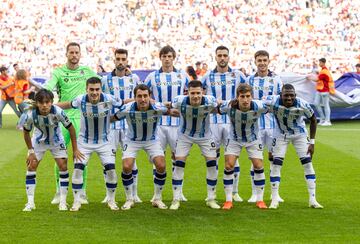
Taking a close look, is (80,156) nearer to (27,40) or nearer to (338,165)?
(338,165)

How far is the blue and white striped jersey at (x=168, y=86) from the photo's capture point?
11328 millimetres

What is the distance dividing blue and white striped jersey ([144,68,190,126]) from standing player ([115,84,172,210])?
645mm

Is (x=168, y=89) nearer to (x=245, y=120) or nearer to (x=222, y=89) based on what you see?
(x=222, y=89)

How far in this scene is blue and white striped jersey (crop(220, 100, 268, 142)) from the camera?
10.5m

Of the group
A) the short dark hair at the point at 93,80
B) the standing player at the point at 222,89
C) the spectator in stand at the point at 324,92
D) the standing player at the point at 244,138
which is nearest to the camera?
the short dark hair at the point at 93,80

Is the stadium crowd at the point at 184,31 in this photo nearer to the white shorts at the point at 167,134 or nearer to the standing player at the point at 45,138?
the white shorts at the point at 167,134

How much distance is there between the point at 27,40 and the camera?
3850 cm

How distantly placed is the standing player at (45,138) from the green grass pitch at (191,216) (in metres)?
0.30

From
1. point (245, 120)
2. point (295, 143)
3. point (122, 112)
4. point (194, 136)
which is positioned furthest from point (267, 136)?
point (122, 112)

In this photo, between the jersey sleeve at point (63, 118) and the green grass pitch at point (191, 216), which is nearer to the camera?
the green grass pitch at point (191, 216)

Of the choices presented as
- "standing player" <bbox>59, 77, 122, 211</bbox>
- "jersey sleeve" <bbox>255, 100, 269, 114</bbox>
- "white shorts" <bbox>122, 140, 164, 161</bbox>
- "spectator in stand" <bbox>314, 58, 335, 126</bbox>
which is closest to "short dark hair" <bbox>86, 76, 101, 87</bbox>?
"standing player" <bbox>59, 77, 122, 211</bbox>

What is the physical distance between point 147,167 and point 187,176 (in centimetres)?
137

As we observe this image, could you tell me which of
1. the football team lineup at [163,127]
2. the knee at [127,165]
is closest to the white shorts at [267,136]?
the football team lineup at [163,127]

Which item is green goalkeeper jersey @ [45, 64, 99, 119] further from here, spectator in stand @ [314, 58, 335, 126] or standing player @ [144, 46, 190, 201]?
spectator in stand @ [314, 58, 335, 126]
